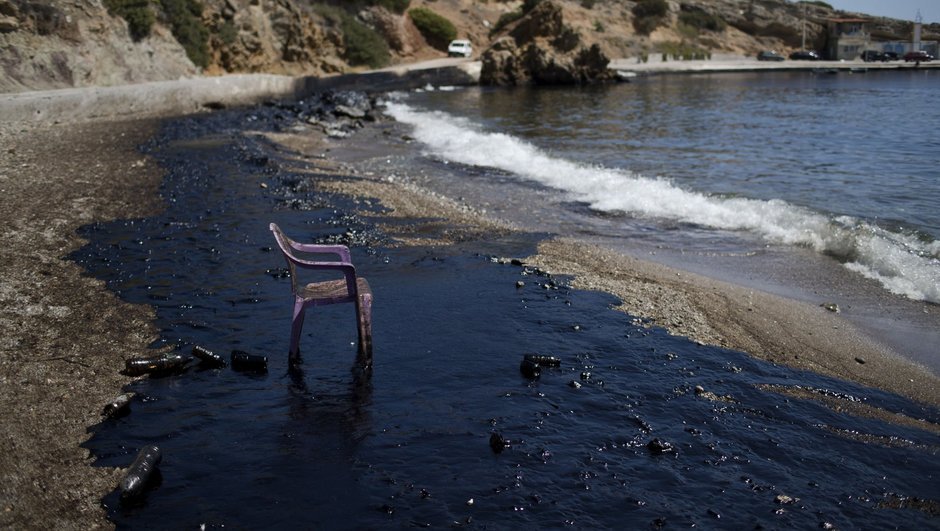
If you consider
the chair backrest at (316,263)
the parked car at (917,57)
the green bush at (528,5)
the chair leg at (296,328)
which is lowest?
the chair leg at (296,328)

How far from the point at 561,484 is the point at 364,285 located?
2.40 meters

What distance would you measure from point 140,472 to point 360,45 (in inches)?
2140

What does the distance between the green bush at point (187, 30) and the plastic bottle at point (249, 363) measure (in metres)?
35.6

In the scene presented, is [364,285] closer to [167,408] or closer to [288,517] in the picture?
[167,408]

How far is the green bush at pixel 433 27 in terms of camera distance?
68.2 meters

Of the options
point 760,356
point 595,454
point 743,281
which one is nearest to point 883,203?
point 743,281

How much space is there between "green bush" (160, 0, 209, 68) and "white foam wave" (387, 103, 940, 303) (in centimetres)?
2309

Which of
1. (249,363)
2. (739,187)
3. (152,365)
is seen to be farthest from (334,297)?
(739,187)

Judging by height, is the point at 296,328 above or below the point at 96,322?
above

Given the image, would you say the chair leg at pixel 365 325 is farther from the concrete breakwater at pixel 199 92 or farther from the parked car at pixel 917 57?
the parked car at pixel 917 57

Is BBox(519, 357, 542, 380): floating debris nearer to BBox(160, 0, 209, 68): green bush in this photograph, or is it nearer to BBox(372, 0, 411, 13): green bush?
BBox(160, 0, 209, 68): green bush

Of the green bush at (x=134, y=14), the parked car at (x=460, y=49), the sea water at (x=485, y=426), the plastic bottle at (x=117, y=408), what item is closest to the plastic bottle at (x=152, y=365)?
the sea water at (x=485, y=426)

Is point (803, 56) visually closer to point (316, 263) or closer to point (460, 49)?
point (460, 49)

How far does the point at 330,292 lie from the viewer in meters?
6.19
